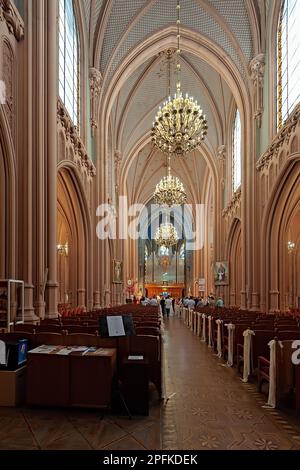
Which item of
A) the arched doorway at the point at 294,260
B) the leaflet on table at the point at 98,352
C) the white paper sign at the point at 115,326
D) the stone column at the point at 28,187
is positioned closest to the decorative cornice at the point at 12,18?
the stone column at the point at 28,187

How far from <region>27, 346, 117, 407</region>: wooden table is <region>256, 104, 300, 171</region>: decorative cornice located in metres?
11.7

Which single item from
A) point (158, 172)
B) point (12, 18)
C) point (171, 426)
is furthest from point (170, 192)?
point (171, 426)

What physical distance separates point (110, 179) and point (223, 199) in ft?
26.7

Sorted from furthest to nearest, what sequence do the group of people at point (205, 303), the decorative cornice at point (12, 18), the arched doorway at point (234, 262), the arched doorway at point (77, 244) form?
the arched doorway at point (234, 262)
the group of people at point (205, 303)
the arched doorway at point (77, 244)
the decorative cornice at point (12, 18)

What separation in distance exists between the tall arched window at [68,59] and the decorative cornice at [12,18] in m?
4.42

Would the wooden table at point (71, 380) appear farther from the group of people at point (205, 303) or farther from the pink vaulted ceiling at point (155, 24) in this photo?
the group of people at point (205, 303)

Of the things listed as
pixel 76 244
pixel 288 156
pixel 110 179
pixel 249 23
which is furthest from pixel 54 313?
pixel 110 179

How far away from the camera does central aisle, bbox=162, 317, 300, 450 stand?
4391 mm

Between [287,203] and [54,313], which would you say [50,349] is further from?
[287,203]

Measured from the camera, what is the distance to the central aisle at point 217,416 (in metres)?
4.39

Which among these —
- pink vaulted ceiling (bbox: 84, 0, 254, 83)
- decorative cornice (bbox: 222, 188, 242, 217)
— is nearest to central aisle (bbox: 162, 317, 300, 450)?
decorative cornice (bbox: 222, 188, 242, 217)

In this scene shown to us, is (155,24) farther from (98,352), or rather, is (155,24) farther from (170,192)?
(98,352)

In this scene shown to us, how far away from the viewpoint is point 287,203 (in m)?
17.1

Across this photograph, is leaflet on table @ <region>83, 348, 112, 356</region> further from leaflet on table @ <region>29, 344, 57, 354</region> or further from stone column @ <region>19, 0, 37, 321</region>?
stone column @ <region>19, 0, 37, 321</region>
